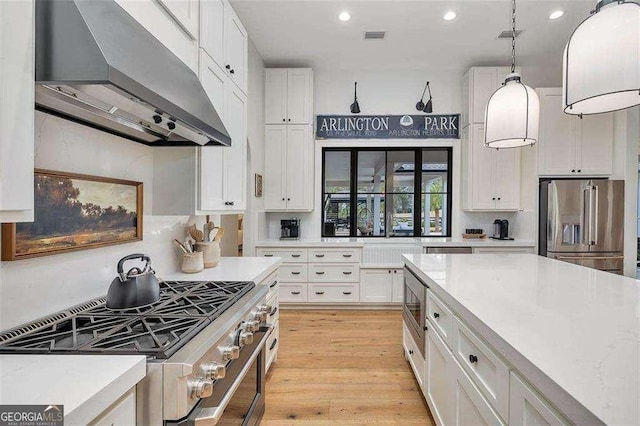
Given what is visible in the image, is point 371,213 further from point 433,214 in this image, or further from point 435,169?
point 435,169

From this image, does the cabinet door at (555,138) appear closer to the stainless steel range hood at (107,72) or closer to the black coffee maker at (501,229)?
the black coffee maker at (501,229)

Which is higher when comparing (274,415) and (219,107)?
(219,107)

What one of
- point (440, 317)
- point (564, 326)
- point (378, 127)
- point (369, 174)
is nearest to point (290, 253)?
point (369, 174)

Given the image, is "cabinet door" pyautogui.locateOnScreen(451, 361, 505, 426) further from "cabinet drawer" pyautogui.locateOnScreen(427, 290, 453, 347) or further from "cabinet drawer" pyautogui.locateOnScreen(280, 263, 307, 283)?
"cabinet drawer" pyautogui.locateOnScreen(280, 263, 307, 283)

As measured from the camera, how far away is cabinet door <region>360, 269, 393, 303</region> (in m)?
4.13

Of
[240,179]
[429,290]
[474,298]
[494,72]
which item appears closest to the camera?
[474,298]

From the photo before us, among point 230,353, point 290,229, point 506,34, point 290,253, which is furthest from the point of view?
point 290,229

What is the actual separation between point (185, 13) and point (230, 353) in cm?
172

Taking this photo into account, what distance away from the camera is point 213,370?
1066 millimetres

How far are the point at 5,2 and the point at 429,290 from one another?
213 centimetres

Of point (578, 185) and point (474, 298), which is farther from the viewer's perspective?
point (578, 185)

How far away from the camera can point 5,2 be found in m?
0.77

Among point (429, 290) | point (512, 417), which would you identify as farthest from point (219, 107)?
point (512, 417)

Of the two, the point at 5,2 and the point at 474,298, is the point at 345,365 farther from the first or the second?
the point at 5,2
